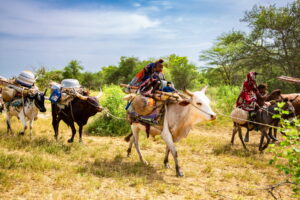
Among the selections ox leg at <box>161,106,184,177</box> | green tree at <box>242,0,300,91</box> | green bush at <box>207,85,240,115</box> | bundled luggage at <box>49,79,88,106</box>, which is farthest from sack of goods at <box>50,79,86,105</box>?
green tree at <box>242,0,300,91</box>

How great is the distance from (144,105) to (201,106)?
4.55ft

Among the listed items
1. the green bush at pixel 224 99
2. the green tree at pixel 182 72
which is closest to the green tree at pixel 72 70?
the green tree at pixel 182 72

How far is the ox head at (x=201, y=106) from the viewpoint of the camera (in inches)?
217

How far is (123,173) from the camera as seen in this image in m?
5.81

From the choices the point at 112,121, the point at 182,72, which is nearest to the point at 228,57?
the point at 182,72

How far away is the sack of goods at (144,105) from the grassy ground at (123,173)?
1.49 metres

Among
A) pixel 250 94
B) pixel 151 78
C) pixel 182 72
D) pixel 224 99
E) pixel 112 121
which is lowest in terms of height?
pixel 112 121

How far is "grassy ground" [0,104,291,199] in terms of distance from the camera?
15.3 ft

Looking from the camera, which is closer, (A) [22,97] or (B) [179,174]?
(B) [179,174]

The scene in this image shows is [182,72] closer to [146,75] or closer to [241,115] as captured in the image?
[241,115]

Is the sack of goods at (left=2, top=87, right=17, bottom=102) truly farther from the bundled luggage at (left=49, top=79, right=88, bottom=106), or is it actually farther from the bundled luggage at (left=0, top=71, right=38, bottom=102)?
the bundled luggage at (left=49, top=79, right=88, bottom=106)

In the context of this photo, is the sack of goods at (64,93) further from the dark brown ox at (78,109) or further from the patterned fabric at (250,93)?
the patterned fabric at (250,93)

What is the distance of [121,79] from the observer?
45.0m

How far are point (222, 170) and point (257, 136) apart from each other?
579 cm
